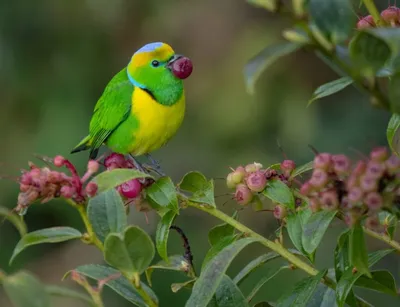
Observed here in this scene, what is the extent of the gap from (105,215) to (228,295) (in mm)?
170

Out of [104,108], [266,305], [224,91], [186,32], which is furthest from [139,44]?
[266,305]

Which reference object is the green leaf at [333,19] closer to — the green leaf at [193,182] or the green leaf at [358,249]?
the green leaf at [358,249]

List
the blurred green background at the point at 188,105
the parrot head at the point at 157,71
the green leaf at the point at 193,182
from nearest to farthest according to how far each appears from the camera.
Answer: the green leaf at the point at 193,182 < the parrot head at the point at 157,71 < the blurred green background at the point at 188,105

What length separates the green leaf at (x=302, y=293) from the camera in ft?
3.18

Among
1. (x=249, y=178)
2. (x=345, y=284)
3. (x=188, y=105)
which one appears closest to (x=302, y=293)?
(x=345, y=284)

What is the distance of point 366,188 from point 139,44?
3107 millimetres

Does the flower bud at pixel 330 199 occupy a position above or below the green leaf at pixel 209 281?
above

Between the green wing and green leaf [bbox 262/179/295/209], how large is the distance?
852 mm

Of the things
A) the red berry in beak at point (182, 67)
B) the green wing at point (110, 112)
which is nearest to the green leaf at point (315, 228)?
the red berry in beak at point (182, 67)

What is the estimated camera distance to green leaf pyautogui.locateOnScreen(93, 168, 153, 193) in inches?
38.5

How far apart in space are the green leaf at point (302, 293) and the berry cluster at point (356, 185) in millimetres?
144

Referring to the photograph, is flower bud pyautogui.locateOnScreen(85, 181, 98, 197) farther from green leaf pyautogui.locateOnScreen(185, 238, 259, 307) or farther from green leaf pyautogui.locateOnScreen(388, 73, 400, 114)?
green leaf pyautogui.locateOnScreen(388, 73, 400, 114)

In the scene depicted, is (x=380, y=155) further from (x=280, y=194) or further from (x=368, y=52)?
(x=280, y=194)

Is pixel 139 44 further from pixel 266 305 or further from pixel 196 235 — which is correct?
pixel 266 305
